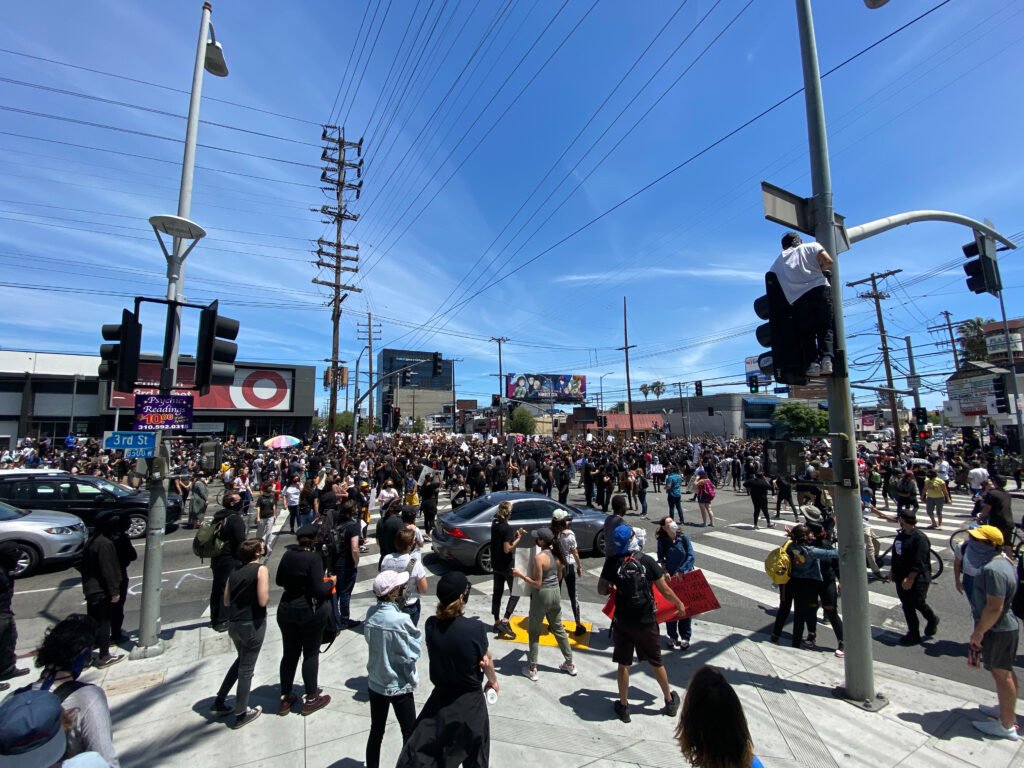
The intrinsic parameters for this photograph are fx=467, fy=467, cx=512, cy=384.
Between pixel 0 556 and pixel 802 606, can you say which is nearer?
pixel 0 556

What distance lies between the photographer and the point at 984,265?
281 inches

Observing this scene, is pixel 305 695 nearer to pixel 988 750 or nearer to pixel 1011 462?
pixel 988 750

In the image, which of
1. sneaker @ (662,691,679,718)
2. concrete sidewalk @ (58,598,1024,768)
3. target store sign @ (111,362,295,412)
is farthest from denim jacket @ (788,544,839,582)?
target store sign @ (111,362,295,412)

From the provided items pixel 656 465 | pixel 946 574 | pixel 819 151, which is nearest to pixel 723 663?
pixel 819 151

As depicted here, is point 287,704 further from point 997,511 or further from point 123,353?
point 997,511

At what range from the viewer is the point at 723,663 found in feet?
17.6

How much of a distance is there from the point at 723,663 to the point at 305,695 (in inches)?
176

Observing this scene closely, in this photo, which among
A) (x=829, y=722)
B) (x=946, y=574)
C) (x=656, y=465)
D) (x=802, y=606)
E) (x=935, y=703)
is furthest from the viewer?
(x=656, y=465)

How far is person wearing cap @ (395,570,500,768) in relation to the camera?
281 cm

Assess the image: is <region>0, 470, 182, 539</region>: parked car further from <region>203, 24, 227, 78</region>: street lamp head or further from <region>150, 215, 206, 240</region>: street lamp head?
<region>203, 24, 227, 78</region>: street lamp head

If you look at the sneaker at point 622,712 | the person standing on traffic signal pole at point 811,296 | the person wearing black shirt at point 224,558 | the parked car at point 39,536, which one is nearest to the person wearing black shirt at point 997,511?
the person standing on traffic signal pole at point 811,296

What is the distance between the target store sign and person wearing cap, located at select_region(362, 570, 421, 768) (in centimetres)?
3867

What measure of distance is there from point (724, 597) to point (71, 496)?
568 inches

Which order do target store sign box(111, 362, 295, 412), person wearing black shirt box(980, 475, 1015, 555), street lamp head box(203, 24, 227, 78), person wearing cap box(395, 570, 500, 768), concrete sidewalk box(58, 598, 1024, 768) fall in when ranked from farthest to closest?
target store sign box(111, 362, 295, 412), street lamp head box(203, 24, 227, 78), person wearing black shirt box(980, 475, 1015, 555), concrete sidewalk box(58, 598, 1024, 768), person wearing cap box(395, 570, 500, 768)
